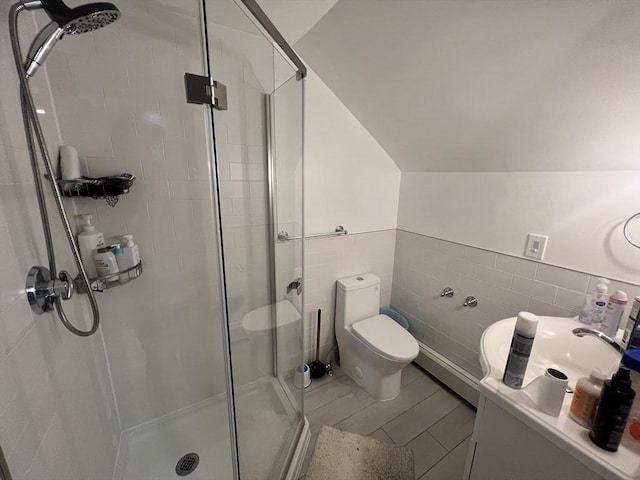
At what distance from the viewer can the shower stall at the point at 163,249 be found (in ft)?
2.39

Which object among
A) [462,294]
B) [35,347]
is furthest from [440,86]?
[35,347]

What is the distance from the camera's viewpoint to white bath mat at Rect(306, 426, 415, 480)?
4.41 ft

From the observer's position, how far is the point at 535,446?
2.31 ft

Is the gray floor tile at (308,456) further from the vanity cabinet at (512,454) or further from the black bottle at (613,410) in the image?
the black bottle at (613,410)

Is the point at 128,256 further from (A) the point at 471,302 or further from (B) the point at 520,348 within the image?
(A) the point at 471,302

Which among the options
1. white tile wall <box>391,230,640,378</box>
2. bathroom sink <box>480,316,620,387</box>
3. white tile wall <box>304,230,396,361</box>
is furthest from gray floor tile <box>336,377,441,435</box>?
bathroom sink <box>480,316,620,387</box>

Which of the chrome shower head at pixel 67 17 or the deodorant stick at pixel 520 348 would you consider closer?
the chrome shower head at pixel 67 17

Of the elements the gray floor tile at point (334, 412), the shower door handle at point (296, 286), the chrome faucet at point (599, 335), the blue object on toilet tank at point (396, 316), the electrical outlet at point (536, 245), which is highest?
the electrical outlet at point (536, 245)

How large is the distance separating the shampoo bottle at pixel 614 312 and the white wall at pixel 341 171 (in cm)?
133

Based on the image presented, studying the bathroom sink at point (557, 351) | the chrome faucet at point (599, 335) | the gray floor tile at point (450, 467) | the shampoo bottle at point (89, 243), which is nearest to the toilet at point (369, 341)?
the gray floor tile at point (450, 467)

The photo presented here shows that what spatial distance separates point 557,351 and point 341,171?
1.46 metres

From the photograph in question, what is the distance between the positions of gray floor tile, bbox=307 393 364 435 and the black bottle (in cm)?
134

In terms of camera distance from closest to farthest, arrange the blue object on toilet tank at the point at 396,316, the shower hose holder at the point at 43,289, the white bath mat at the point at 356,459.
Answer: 1. the shower hose holder at the point at 43,289
2. the white bath mat at the point at 356,459
3. the blue object on toilet tank at the point at 396,316

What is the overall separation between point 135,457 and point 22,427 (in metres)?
1.02
